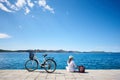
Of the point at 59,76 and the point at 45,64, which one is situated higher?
the point at 45,64

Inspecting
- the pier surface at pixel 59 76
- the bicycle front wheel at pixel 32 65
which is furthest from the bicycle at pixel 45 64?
the pier surface at pixel 59 76

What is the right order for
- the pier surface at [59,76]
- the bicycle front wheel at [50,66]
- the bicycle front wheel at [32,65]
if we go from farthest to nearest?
the bicycle front wheel at [32,65] < the bicycle front wheel at [50,66] < the pier surface at [59,76]

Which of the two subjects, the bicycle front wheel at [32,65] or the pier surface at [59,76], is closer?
the pier surface at [59,76]

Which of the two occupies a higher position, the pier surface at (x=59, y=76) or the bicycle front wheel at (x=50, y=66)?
the bicycle front wheel at (x=50, y=66)

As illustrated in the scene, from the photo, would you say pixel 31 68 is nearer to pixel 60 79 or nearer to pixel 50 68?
pixel 50 68

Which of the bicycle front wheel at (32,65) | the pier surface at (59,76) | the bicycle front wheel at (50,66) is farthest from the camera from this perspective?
the bicycle front wheel at (32,65)

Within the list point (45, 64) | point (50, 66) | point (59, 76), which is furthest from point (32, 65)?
point (59, 76)

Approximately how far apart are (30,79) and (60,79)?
145 cm

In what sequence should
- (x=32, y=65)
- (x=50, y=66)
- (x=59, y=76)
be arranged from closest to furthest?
(x=59, y=76) → (x=50, y=66) → (x=32, y=65)

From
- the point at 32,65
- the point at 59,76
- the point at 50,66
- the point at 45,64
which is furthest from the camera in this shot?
the point at 32,65

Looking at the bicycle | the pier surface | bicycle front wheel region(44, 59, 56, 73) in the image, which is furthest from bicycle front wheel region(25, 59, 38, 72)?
the pier surface

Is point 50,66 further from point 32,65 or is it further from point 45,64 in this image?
point 32,65

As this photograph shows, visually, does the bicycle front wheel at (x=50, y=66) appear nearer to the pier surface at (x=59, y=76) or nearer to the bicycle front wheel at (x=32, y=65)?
the pier surface at (x=59, y=76)

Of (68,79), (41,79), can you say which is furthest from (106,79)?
(41,79)
